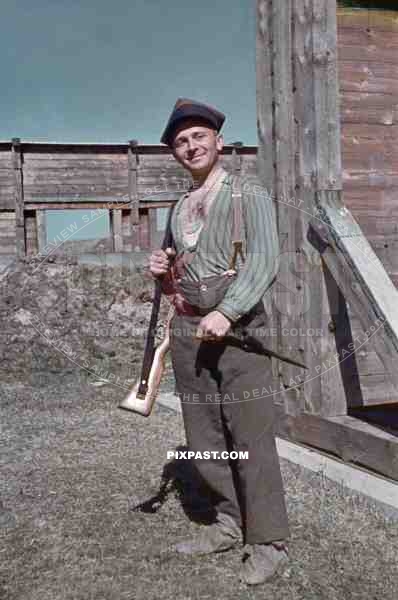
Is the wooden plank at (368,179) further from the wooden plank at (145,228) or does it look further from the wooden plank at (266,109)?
the wooden plank at (145,228)

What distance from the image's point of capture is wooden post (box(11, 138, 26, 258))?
16.1 m

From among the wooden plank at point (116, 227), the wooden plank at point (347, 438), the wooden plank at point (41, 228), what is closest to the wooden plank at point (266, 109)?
the wooden plank at point (347, 438)

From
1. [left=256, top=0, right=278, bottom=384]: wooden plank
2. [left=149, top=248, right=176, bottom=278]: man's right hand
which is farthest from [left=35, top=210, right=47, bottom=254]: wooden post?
[left=149, top=248, right=176, bottom=278]: man's right hand

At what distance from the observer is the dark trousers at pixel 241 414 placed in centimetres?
305

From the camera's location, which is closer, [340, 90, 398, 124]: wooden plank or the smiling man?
the smiling man

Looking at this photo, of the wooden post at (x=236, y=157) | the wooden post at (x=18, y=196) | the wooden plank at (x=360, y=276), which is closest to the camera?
the wooden plank at (x=360, y=276)

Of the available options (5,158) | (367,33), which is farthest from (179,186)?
(367,33)

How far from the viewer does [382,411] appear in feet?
16.4

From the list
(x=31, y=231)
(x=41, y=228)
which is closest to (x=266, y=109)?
(x=41, y=228)

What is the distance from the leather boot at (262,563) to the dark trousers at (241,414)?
62 mm

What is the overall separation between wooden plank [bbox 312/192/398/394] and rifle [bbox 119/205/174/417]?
102cm

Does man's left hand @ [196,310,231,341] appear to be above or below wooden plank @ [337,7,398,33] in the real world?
below

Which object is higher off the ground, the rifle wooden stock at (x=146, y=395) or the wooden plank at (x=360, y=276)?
the wooden plank at (x=360, y=276)

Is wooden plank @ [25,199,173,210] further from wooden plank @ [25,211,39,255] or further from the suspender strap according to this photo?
the suspender strap
